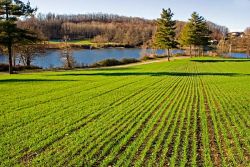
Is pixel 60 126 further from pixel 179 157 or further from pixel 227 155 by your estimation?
pixel 227 155

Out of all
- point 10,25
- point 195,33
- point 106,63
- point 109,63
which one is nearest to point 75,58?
point 109,63

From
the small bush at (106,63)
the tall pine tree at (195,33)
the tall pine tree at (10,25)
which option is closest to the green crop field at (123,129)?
the tall pine tree at (10,25)

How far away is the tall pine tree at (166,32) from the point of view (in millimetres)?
63594

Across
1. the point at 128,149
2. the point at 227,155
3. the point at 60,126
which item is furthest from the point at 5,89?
the point at 227,155

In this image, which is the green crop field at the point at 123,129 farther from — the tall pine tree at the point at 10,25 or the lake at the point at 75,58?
the lake at the point at 75,58

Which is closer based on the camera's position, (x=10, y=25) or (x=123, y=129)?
(x=123, y=129)

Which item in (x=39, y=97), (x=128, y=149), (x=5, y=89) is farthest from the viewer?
(x=5, y=89)

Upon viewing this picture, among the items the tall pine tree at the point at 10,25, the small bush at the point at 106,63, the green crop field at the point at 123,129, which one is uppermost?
the tall pine tree at the point at 10,25

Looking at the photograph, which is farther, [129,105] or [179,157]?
[129,105]

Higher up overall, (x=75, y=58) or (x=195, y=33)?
(x=195, y=33)

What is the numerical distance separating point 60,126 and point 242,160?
19.8 ft

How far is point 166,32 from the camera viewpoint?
2517 inches

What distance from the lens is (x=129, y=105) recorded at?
53.3ft

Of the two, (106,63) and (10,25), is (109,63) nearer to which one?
(106,63)
